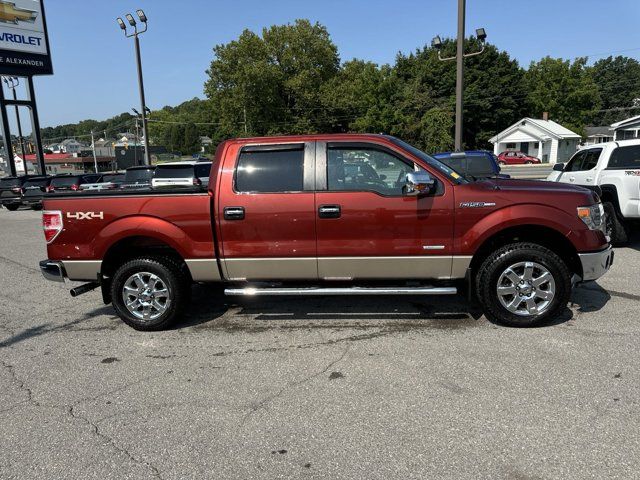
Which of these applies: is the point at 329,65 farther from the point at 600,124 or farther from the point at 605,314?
the point at 605,314

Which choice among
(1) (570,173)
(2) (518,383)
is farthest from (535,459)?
(1) (570,173)

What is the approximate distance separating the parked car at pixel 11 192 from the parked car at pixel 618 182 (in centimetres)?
2149

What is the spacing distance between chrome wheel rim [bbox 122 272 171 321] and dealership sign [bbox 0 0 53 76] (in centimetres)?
2713

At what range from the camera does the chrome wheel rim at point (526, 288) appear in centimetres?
457

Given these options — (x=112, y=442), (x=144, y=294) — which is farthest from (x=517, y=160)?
(x=112, y=442)

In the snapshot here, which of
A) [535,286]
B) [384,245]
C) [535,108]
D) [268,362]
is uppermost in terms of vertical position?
[535,108]

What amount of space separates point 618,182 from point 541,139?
166 ft

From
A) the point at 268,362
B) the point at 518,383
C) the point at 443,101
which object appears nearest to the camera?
the point at 518,383

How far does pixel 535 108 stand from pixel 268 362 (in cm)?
7061

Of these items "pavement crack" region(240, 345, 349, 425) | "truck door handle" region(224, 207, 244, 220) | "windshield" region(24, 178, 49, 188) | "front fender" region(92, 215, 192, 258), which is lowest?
"pavement crack" region(240, 345, 349, 425)

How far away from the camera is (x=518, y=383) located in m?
3.58

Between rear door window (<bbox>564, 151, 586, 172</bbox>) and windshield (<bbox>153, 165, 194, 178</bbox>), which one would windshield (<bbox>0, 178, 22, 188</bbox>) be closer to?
windshield (<bbox>153, 165, 194, 178</bbox>)

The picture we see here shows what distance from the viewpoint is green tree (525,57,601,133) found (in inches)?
2549

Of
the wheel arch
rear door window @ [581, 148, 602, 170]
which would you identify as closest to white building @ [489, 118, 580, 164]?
rear door window @ [581, 148, 602, 170]
